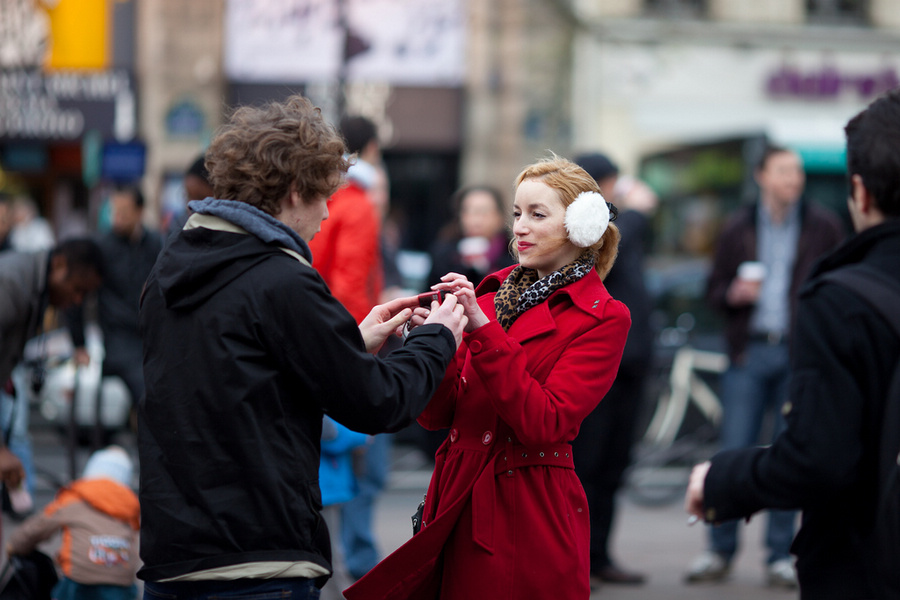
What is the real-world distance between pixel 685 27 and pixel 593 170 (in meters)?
14.0

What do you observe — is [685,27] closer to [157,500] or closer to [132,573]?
[132,573]

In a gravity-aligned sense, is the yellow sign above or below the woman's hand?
above

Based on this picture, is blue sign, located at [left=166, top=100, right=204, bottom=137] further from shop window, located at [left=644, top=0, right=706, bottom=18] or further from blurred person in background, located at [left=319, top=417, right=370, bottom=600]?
blurred person in background, located at [left=319, top=417, right=370, bottom=600]

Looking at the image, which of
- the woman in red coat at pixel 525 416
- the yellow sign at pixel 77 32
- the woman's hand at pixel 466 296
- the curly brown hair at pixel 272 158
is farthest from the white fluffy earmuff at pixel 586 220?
the yellow sign at pixel 77 32

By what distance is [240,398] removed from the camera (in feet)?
7.86

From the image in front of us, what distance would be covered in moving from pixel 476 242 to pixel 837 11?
16070mm

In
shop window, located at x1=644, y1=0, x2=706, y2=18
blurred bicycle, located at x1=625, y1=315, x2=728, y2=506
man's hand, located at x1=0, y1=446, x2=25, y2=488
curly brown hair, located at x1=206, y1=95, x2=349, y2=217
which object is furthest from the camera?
shop window, located at x1=644, y1=0, x2=706, y2=18

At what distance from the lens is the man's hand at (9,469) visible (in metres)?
3.83

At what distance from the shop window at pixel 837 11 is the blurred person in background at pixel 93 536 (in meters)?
18.0

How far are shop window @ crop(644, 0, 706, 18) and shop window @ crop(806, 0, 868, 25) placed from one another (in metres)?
2.02

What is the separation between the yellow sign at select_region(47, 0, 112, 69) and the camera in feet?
58.1

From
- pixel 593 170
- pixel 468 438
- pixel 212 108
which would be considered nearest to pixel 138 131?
pixel 212 108

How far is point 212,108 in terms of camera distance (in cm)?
1791

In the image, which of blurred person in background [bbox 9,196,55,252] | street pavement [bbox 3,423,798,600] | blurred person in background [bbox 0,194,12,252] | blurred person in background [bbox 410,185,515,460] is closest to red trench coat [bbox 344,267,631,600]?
blurred person in background [bbox 410,185,515,460]
